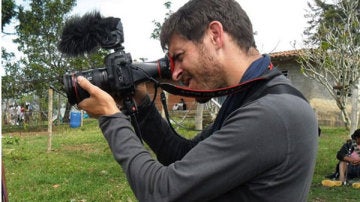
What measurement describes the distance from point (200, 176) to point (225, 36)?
1.51ft

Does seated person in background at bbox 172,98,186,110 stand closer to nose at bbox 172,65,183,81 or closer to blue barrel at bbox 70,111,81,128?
blue barrel at bbox 70,111,81,128

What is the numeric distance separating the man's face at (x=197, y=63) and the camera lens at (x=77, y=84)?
0.84 ft

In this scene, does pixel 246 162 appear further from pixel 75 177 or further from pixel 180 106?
pixel 180 106

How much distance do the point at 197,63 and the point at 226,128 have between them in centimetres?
27

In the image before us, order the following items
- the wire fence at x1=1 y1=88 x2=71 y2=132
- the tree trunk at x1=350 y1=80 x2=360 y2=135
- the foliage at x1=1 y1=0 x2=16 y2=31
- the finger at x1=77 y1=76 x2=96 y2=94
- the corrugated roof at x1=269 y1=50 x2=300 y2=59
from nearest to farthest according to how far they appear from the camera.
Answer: the finger at x1=77 y1=76 x2=96 y2=94 → the tree trunk at x1=350 y1=80 x2=360 y2=135 → the foliage at x1=1 y1=0 x2=16 y2=31 → the corrugated roof at x1=269 y1=50 x2=300 y2=59 → the wire fence at x1=1 y1=88 x2=71 y2=132

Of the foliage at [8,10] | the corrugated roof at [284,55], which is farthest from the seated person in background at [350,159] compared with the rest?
the foliage at [8,10]

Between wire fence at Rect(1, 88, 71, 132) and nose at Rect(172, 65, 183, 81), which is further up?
nose at Rect(172, 65, 183, 81)

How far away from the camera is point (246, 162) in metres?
1.27

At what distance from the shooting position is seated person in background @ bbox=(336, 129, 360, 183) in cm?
722

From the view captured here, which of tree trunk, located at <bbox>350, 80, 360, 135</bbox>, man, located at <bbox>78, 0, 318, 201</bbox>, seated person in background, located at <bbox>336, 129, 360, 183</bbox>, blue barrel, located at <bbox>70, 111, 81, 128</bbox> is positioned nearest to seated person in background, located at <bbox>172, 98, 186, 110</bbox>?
blue barrel, located at <bbox>70, 111, 81, 128</bbox>

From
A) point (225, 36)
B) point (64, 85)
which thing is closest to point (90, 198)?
point (64, 85)

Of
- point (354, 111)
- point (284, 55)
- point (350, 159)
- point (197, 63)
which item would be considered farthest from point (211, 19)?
point (284, 55)

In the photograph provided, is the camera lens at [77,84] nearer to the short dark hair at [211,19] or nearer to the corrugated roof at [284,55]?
the short dark hair at [211,19]

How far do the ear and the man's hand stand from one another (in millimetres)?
391
